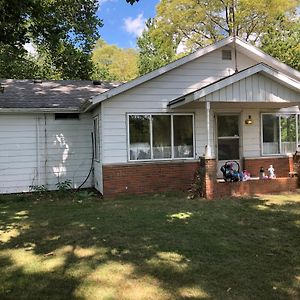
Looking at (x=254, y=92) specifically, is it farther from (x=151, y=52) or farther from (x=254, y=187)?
(x=151, y=52)

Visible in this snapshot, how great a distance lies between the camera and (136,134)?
37.4 ft

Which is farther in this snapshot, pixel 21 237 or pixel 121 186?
pixel 121 186

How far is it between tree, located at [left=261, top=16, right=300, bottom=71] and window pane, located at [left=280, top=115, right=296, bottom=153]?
51.7 ft

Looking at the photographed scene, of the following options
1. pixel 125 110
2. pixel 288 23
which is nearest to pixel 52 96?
pixel 125 110

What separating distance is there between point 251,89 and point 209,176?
2.65 metres

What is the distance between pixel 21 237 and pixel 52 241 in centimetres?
69

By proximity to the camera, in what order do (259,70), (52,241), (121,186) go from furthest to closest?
(121,186)
(259,70)
(52,241)

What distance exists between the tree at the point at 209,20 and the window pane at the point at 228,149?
19.4 metres

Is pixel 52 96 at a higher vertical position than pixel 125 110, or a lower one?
higher

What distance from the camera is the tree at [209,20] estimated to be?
29.4 m

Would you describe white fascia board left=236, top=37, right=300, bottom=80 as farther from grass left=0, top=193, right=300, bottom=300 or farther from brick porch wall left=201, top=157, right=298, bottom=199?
grass left=0, top=193, right=300, bottom=300

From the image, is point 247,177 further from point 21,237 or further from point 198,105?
point 21,237

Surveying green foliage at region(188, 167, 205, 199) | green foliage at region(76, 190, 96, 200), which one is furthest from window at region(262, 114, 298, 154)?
green foliage at region(76, 190, 96, 200)

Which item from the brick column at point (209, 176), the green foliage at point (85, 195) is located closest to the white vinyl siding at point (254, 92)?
the brick column at point (209, 176)
